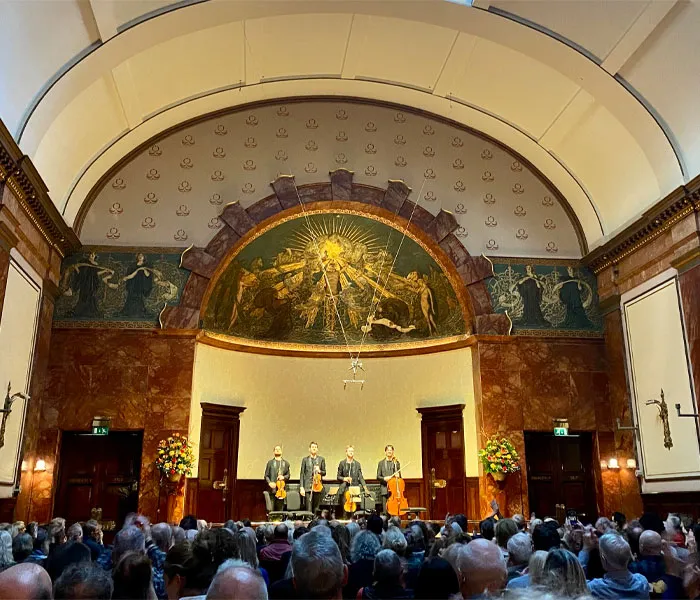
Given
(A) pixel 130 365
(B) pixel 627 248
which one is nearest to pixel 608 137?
(B) pixel 627 248

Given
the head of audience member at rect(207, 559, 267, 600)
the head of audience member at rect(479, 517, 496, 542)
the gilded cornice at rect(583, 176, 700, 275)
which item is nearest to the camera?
the head of audience member at rect(207, 559, 267, 600)

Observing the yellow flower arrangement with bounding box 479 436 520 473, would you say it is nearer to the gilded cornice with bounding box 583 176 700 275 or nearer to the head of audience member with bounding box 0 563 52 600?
the gilded cornice with bounding box 583 176 700 275

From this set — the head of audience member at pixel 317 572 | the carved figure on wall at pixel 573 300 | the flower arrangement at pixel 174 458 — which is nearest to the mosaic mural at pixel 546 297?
the carved figure on wall at pixel 573 300

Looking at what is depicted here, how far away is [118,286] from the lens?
564 inches

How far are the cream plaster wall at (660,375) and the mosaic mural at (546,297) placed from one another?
3.88ft

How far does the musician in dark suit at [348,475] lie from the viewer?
15.3 m

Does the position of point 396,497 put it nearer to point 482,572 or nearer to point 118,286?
point 118,286

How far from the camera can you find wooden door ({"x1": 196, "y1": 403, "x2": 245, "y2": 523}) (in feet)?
47.8

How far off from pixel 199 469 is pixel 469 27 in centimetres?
1083

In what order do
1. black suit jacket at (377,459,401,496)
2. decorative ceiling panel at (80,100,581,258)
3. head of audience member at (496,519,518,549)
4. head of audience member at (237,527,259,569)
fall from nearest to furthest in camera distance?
head of audience member at (237,527,259,569) → head of audience member at (496,519,518,549) → decorative ceiling panel at (80,100,581,258) → black suit jacket at (377,459,401,496)

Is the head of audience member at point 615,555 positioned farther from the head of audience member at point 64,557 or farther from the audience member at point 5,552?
the audience member at point 5,552

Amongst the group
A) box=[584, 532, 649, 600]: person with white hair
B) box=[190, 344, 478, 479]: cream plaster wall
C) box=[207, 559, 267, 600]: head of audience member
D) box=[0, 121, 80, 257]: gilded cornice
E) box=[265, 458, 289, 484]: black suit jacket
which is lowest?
box=[584, 532, 649, 600]: person with white hair

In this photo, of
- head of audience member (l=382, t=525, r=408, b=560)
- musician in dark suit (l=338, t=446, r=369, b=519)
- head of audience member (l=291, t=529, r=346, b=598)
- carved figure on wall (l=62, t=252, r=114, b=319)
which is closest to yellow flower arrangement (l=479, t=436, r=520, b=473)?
musician in dark suit (l=338, t=446, r=369, b=519)

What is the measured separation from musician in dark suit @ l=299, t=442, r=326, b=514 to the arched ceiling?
785 cm
